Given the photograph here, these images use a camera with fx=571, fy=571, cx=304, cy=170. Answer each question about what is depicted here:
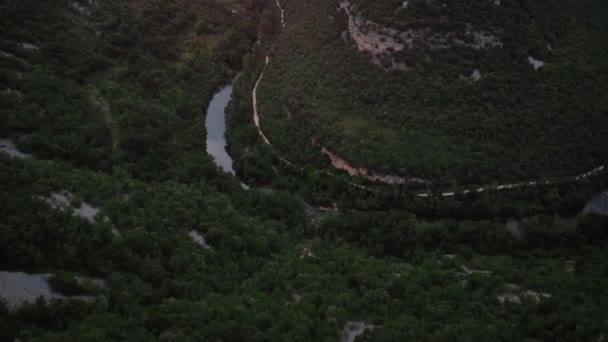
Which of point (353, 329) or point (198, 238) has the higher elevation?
point (198, 238)

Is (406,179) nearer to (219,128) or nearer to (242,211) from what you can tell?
(242,211)

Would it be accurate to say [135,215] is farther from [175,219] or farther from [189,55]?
[189,55]

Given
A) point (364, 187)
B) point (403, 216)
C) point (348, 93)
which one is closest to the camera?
point (403, 216)

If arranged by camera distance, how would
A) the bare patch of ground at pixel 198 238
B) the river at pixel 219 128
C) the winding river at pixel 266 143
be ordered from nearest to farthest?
the bare patch of ground at pixel 198 238 < the winding river at pixel 266 143 < the river at pixel 219 128

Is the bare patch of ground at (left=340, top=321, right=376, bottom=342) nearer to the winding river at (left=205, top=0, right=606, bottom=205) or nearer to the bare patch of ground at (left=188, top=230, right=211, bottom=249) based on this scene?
the bare patch of ground at (left=188, top=230, right=211, bottom=249)

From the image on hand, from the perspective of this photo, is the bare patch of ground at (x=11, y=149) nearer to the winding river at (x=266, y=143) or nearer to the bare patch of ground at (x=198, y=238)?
the bare patch of ground at (x=198, y=238)

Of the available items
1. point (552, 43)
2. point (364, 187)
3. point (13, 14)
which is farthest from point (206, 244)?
point (552, 43)

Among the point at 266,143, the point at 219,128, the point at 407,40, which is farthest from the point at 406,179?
the point at 219,128

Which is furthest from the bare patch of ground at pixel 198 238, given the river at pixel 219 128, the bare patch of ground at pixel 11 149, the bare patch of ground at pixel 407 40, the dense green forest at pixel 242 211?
the bare patch of ground at pixel 407 40
